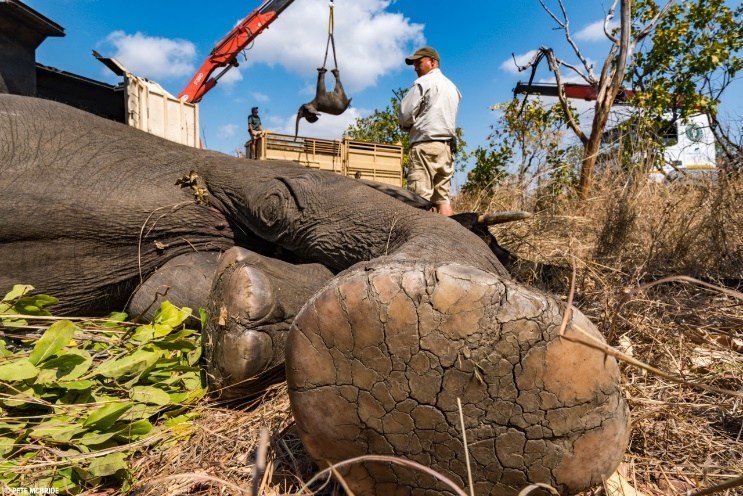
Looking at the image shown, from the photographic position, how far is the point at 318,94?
309 inches

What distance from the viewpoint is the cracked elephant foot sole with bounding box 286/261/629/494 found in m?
0.92

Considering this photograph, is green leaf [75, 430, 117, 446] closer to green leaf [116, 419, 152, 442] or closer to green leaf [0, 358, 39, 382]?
green leaf [116, 419, 152, 442]

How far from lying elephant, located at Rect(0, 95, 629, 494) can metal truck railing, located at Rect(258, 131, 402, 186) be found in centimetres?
510

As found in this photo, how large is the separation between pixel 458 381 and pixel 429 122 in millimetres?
4277

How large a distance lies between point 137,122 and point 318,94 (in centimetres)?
266


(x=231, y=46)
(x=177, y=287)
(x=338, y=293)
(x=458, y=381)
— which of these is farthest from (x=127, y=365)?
(x=231, y=46)

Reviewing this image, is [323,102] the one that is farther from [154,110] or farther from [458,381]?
[458,381]

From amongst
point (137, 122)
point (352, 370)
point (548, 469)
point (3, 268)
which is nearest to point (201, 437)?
point (352, 370)

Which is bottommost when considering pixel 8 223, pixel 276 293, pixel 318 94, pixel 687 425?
pixel 687 425

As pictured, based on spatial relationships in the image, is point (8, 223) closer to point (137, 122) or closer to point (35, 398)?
point (35, 398)

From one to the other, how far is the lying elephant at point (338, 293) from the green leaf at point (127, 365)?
21cm

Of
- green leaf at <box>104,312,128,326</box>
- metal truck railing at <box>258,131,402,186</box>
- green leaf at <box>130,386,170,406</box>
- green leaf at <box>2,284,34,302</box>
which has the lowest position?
green leaf at <box>130,386,170,406</box>

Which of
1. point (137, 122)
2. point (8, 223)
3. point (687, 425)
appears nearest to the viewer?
point (687, 425)

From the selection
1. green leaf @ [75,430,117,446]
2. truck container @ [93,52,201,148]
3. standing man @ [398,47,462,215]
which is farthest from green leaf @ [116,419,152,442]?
truck container @ [93,52,201,148]
